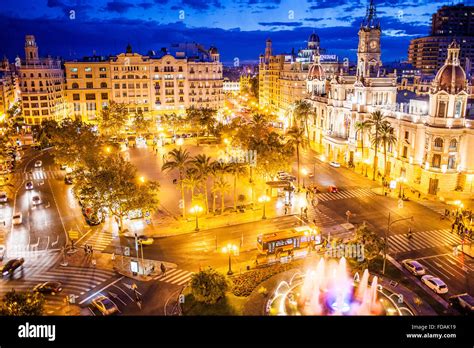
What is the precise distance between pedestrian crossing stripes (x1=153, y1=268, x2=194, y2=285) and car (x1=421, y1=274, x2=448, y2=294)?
28.9 metres

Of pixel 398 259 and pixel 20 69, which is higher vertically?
pixel 20 69

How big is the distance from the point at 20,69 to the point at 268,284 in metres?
144

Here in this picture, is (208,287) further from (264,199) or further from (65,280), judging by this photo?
(264,199)

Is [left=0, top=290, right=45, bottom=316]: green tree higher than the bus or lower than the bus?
higher

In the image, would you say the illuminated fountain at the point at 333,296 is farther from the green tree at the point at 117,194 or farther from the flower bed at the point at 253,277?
the green tree at the point at 117,194

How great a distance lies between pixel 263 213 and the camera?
238 feet

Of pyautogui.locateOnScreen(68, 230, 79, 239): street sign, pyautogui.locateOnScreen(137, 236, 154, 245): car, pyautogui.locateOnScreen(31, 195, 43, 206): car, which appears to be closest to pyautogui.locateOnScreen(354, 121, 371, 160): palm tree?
pyautogui.locateOnScreen(137, 236, 154, 245): car

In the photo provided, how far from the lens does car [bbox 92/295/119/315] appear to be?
145 ft

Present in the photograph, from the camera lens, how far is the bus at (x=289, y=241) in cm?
5762

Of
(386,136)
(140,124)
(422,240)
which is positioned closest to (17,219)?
(422,240)

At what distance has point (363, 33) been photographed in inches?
4407

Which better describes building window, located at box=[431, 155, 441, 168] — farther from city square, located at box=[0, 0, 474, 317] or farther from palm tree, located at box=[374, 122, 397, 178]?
palm tree, located at box=[374, 122, 397, 178]
